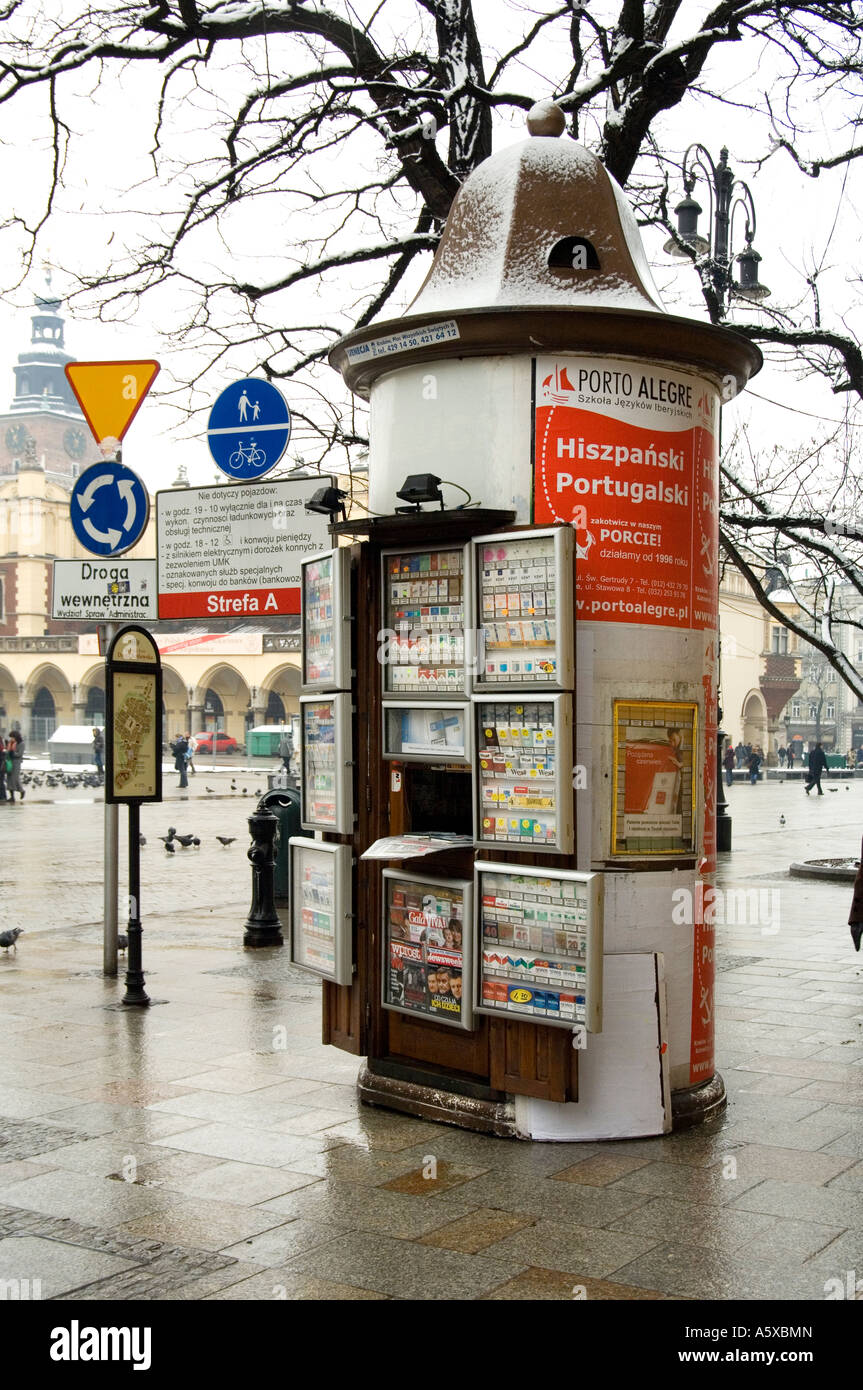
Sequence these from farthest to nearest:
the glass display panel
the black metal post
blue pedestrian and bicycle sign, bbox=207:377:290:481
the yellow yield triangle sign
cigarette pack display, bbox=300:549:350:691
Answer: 1. the yellow yield triangle sign
2. the black metal post
3. blue pedestrian and bicycle sign, bbox=207:377:290:481
4. cigarette pack display, bbox=300:549:350:691
5. the glass display panel

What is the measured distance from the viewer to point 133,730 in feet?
31.6

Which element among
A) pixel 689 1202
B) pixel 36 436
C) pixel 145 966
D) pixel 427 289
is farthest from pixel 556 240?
pixel 36 436

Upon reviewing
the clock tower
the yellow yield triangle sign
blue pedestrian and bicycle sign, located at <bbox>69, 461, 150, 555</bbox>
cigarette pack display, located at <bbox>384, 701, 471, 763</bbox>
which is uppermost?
the clock tower

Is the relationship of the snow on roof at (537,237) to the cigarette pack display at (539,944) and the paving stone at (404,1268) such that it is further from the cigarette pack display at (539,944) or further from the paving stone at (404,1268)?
the paving stone at (404,1268)

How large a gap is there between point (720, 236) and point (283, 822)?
25.1ft

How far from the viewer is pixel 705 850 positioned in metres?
6.31

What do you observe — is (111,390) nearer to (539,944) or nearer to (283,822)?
(283,822)

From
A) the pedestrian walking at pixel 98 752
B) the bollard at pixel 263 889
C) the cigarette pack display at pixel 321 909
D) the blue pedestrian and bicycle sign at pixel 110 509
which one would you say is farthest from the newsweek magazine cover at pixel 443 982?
the pedestrian walking at pixel 98 752

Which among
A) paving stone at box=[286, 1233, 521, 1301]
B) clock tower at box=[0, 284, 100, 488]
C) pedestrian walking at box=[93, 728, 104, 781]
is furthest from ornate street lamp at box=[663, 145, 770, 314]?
clock tower at box=[0, 284, 100, 488]

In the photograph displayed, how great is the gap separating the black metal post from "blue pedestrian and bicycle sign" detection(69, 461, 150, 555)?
1943 millimetres

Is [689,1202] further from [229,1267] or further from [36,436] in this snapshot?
[36,436]

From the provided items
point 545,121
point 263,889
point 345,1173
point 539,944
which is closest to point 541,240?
point 545,121

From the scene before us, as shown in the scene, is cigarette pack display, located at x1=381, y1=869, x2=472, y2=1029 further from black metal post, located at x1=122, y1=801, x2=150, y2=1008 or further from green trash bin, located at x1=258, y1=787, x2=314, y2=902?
green trash bin, located at x1=258, y1=787, x2=314, y2=902

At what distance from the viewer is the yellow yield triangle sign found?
9.80 metres
